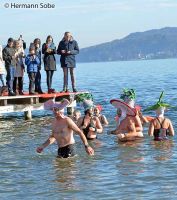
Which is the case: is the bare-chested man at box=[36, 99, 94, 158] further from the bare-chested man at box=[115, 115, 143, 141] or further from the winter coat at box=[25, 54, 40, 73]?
the winter coat at box=[25, 54, 40, 73]

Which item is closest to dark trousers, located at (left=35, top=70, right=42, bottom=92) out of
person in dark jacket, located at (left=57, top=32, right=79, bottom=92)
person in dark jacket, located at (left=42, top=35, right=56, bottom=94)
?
person in dark jacket, located at (left=42, top=35, right=56, bottom=94)

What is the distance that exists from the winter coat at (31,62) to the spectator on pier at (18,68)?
27 cm

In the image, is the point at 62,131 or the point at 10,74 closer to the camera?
the point at 62,131

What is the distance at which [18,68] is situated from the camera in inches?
837

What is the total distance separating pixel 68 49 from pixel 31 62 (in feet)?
4.19

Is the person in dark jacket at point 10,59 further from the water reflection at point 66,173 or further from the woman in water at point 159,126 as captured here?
the water reflection at point 66,173

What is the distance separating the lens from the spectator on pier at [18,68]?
20.7 meters

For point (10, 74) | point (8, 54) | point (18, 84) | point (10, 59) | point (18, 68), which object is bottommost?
point (18, 84)

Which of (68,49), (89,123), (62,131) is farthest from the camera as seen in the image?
(68,49)

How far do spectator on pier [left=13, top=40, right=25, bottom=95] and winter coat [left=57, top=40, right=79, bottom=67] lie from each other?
1.24 m

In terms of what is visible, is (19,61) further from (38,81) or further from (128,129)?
(128,129)

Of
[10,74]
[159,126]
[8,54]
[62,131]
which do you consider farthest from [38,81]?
[62,131]

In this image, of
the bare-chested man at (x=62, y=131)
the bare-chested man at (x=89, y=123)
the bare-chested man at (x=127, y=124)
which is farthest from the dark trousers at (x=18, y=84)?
the bare-chested man at (x=62, y=131)

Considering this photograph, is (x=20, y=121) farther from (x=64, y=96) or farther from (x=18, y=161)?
(x=18, y=161)
